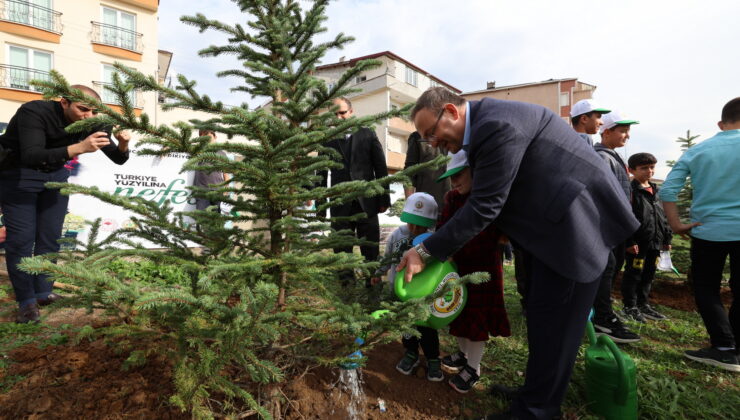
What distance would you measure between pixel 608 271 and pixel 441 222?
65.6 inches

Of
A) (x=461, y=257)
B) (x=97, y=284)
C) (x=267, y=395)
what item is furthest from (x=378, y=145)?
(x=97, y=284)

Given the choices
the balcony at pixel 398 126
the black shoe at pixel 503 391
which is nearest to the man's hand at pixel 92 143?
the black shoe at pixel 503 391

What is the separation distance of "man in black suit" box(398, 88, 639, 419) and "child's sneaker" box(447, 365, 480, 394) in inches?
15.6

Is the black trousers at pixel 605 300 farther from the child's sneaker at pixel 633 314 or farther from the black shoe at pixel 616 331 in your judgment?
the child's sneaker at pixel 633 314

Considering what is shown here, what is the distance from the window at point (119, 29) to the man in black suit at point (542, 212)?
19.9m

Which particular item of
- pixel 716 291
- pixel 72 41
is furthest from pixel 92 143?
pixel 72 41

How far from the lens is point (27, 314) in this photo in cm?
278

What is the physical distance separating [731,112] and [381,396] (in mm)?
3435

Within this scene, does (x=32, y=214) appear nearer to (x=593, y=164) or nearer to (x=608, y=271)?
(x=593, y=164)

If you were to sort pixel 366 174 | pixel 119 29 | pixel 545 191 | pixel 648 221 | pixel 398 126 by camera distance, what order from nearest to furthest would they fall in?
1. pixel 545 191
2. pixel 366 174
3. pixel 648 221
4. pixel 119 29
5. pixel 398 126

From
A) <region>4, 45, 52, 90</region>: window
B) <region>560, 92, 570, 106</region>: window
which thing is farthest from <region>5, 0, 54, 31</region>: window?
<region>560, 92, 570, 106</region>: window

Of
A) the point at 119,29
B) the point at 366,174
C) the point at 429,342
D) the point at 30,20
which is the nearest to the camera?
the point at 429,342

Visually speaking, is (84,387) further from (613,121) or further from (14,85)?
(14,85)

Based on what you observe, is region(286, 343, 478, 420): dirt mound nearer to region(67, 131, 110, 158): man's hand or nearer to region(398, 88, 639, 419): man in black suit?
region(398, 88, 639, 419): man in black suit
